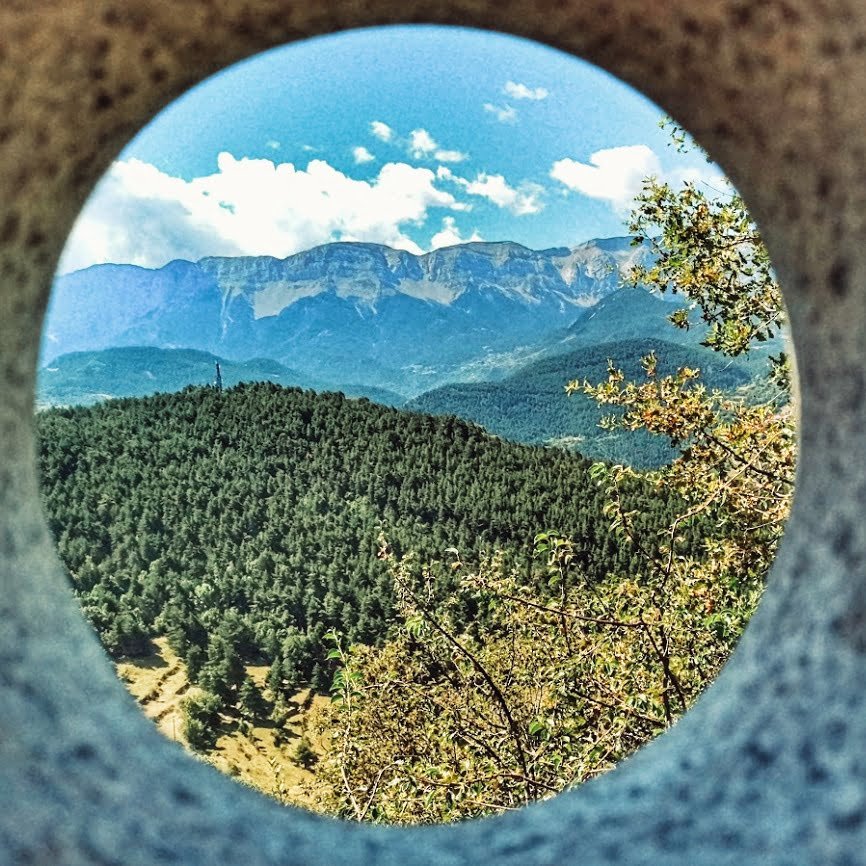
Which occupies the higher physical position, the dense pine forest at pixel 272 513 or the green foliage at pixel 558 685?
the dense pine forest at pixel 272 513

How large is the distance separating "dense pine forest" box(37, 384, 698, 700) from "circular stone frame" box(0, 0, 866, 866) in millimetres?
35829

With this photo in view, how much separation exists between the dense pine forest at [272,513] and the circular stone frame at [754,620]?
3583 centimetres

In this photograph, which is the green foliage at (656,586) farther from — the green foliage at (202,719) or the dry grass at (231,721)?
the green foliage at (202,719)

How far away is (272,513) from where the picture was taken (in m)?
52.6

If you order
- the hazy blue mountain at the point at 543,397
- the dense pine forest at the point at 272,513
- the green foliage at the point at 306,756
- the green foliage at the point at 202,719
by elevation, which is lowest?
the green foliage at the point at 306,756

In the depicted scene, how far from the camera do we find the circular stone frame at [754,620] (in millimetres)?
1435

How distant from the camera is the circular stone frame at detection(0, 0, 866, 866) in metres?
1.43

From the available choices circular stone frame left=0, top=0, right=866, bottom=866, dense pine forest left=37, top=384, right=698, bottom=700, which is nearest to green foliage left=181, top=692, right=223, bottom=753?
dense pine forest left=37, top=384, right=698, bottom=700

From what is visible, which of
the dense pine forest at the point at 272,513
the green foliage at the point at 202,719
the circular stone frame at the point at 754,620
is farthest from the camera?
the dense pine forest at the point at 272,513

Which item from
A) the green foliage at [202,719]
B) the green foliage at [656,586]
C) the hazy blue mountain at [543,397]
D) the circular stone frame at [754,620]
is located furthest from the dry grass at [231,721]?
the hazy blue mountain at [543,397]

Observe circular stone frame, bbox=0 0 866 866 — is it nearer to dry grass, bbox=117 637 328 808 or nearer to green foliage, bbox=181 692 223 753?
dry grass, bbox=117 637 328 808

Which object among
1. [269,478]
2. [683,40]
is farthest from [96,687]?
[269,478]

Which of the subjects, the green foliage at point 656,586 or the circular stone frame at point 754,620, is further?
the green foliage at point 656,586

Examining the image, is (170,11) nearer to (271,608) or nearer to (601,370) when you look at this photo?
(271,608)
